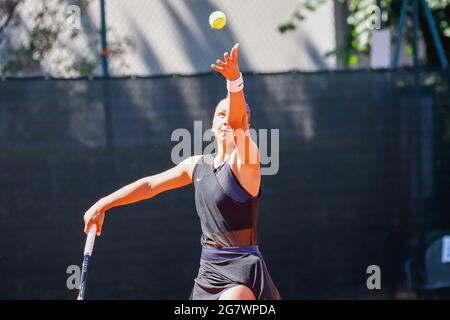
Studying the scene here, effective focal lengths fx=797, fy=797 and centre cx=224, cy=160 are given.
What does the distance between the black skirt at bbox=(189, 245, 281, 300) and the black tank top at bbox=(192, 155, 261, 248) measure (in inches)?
1.8

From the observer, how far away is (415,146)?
6164mm

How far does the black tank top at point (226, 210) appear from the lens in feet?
13.3

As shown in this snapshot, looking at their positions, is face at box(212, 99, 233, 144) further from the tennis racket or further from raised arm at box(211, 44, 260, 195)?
the tennis racket

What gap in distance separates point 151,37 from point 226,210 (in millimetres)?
4998

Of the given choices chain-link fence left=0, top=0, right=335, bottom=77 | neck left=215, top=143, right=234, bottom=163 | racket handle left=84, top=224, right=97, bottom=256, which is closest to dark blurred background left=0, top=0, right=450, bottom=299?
chain-link fence left=0, top=0, right=335, bottom=77

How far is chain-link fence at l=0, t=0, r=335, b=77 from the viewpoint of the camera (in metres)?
7.62

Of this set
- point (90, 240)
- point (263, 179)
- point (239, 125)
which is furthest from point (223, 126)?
point (263, 179)

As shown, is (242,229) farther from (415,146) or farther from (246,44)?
(246,44)

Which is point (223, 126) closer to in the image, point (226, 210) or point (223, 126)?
point (223, 126)

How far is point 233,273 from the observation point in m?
4.07

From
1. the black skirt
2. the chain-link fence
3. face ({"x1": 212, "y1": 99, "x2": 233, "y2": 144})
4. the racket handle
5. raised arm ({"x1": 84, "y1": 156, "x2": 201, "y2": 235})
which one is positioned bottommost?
the black skirt

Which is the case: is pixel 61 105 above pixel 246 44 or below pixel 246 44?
below
